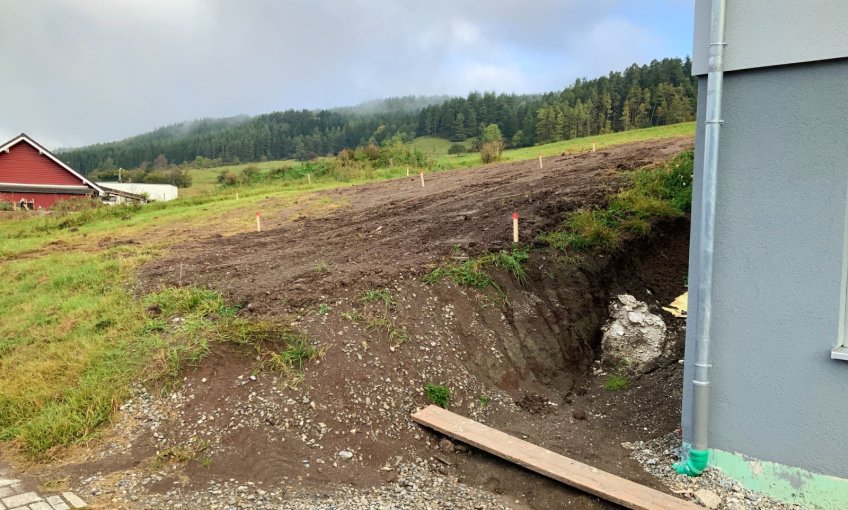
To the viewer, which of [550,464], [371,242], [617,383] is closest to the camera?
[550,464]

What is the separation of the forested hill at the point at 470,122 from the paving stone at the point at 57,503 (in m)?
34.2

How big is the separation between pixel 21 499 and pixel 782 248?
6148mm

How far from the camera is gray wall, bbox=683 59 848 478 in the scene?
411 centimetres

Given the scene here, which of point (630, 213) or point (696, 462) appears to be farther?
point (630, 213)

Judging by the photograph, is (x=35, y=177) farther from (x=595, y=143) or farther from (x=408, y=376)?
(x=408, y=376)

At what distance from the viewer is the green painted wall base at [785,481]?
4219mm

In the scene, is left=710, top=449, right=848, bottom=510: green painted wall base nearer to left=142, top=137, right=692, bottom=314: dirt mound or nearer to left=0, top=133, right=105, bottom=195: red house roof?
left=142, top=137, right=692, bottom=314: dirt mound

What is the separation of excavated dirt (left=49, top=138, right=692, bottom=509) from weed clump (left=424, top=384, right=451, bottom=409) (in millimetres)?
92

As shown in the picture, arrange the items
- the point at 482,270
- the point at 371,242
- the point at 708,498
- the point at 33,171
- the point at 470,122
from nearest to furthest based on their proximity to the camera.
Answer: the point at 708,498 < the point at 482,270 < the point at 371,242 < the point at 33,171 < the point at 470,122

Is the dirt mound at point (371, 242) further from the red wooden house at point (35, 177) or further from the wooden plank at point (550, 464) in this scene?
the red wooden house at point (35, 177)

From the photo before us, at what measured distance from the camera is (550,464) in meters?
4.89

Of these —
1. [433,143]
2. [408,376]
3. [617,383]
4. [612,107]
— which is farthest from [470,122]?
[408,376]

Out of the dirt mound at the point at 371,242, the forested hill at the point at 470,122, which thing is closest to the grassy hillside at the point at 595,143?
the forested hill at the point at 470,122

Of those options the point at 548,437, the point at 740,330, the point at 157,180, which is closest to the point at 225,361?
the point at 548,437
